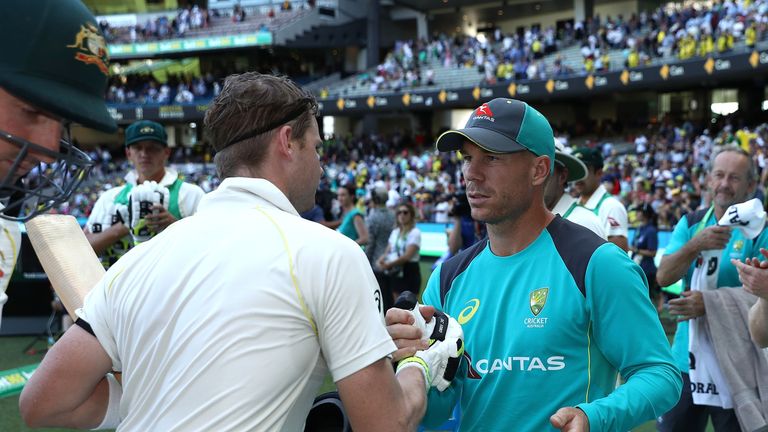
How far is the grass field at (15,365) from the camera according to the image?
605 cm

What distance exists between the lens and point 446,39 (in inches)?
1609

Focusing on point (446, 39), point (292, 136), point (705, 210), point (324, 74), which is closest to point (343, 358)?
point (292, 136)

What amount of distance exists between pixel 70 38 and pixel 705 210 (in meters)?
3.77

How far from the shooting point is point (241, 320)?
5.30 ft

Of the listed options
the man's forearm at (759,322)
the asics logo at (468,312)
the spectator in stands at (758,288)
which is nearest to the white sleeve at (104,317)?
the asics logo at (468,312)

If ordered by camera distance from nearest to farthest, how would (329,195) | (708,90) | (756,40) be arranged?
(329,195) < (756,40) < (708,90)

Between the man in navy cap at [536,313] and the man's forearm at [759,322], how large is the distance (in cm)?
128

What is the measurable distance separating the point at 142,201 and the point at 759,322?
3.72 metres

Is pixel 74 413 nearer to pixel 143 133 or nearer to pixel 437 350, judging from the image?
pixel 437 350

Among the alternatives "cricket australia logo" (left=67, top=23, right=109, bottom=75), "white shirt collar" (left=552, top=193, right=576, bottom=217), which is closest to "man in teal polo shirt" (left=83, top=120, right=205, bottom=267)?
"white shirt collar" (left=552, top=193, right=576, bottom=217)

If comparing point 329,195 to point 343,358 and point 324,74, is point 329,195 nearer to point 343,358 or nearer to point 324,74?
point 343,358

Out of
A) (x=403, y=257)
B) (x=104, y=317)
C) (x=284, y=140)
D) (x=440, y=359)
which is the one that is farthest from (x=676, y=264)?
(x=403, y=257)

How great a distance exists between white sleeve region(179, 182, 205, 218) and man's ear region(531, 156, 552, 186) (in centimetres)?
333

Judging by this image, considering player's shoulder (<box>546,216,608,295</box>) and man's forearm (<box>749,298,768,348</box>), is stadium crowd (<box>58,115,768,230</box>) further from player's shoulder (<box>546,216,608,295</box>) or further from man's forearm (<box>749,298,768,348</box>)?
player's shoulder (<box>546,216,608,295</box>)
